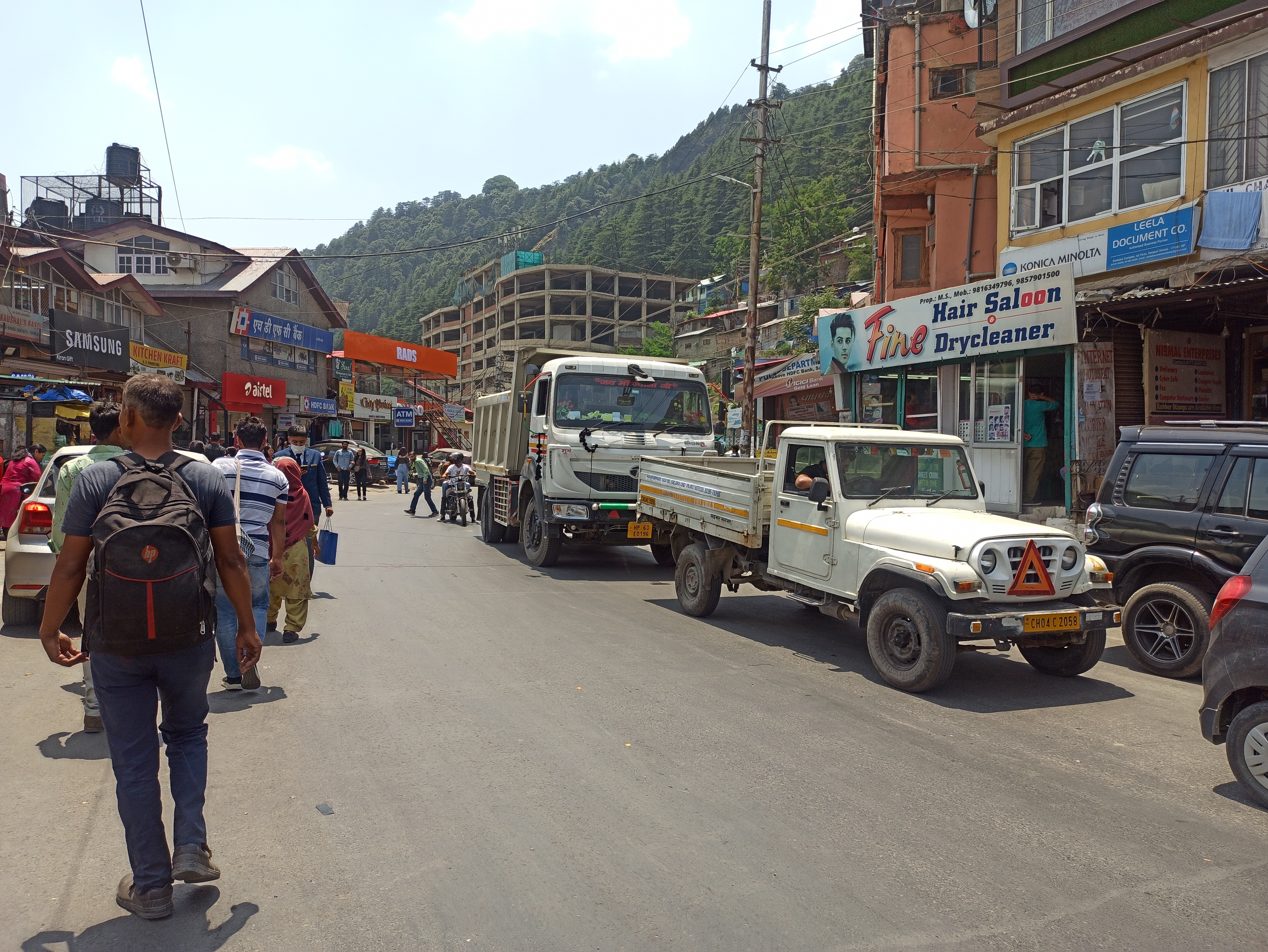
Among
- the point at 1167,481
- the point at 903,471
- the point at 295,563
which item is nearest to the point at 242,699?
the point at 295,563

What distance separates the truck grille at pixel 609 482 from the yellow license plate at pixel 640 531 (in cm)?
76

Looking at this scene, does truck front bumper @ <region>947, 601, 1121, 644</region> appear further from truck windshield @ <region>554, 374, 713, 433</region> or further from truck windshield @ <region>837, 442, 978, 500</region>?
truck windshield @ <region>554, 374, 713, 433</region>

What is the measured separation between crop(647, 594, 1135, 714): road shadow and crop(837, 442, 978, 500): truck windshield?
1333 millimetres

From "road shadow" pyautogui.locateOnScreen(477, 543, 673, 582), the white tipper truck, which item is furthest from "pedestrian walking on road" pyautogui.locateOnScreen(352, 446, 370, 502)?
the white tipper truck

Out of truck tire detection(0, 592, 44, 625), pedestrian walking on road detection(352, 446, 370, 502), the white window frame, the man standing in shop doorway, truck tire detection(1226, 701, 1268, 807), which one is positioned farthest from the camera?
pedestrian walking on road detection(352, 446, 370, 502)

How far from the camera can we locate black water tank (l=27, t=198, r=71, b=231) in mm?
40031

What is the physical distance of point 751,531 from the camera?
8703mm

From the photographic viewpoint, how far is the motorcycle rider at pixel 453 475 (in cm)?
2139

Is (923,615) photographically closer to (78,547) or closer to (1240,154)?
(78,547)

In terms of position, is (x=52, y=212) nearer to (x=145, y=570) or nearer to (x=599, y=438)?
(x=599, y=438)

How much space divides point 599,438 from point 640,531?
1.55 metres

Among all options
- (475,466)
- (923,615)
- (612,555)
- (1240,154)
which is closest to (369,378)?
(475,466)

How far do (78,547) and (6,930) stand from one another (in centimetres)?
136

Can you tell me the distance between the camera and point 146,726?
331cm
